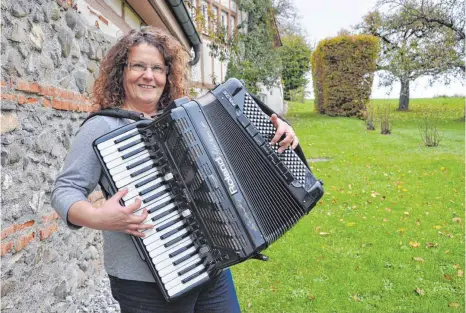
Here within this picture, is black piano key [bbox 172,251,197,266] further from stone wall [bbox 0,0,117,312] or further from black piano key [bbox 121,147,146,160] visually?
stone wall [bbox 0,0,117,312]

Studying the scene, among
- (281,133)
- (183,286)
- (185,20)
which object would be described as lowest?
(183,286)

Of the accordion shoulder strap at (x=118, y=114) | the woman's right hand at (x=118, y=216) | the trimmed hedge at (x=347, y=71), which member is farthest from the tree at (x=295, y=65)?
the woman's right hand at (x=118, y=216)

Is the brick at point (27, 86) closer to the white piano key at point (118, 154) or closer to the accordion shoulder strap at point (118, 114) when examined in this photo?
the accordion shoulder strap at point (118, 114)

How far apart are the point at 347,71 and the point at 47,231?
1617 cm

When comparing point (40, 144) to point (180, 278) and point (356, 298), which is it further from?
point (356, 298)

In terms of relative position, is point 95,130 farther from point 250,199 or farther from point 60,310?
point 60,310

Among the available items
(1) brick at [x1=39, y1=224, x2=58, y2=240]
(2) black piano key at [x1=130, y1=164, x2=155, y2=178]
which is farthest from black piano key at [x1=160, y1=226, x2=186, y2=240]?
(1) brick at [x1=39, y1=224, x2=58, y2=240]

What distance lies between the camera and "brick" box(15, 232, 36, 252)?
233 cm

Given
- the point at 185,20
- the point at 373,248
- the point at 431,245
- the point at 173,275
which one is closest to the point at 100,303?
the point at 173,275

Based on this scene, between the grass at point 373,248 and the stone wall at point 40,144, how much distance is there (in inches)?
57.8

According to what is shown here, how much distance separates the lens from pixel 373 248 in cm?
465

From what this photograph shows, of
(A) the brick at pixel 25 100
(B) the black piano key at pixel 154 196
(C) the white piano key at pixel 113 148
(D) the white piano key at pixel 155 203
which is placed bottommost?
(D) the white piano key at pixel 155 203

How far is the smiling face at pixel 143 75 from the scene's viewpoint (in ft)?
5.50

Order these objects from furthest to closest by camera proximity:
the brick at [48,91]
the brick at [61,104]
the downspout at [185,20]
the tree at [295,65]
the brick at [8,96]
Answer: the tree at [295,65]
the downspout at [185,20]
the brick at [61,104]
the brick at [48,91]
the brick at [8,96]
